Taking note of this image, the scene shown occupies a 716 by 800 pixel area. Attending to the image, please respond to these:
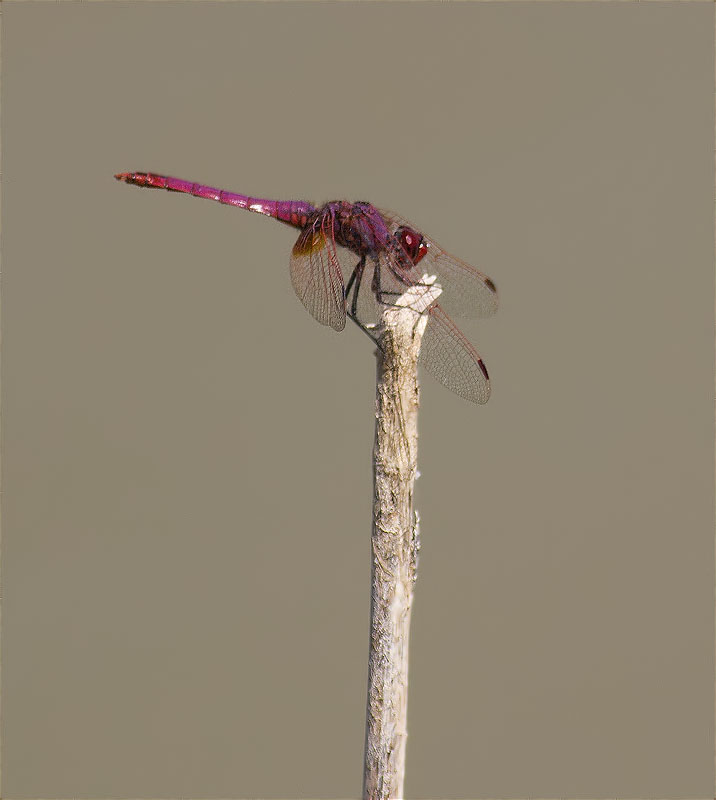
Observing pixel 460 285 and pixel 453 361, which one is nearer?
pixel 453 361

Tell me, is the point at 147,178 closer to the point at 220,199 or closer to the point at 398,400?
the point at 220,199

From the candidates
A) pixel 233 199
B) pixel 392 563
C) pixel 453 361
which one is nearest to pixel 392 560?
pixel 392 563

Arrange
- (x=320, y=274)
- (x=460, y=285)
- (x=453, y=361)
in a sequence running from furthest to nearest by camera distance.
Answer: (x=460, y=285), (x=320, y=274), (x=453, y=361)

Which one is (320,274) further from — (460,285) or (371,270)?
(460,285)

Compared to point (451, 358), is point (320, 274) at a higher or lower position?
higher

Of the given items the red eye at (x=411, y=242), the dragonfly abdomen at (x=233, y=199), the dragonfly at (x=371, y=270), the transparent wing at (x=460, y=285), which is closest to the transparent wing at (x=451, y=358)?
the dragonfly at (x=371, y=270)

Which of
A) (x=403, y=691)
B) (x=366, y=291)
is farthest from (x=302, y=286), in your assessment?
(x=403, y=691)

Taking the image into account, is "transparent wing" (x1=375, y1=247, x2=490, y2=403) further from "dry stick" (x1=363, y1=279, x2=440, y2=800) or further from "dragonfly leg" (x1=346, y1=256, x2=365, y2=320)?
"dry stick" (x1=363, y1=279, x2=440, y2=800)

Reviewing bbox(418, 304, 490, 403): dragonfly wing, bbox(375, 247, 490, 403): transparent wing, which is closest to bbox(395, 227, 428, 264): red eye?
bbox(375, 247, 490, 403): transparent wing
